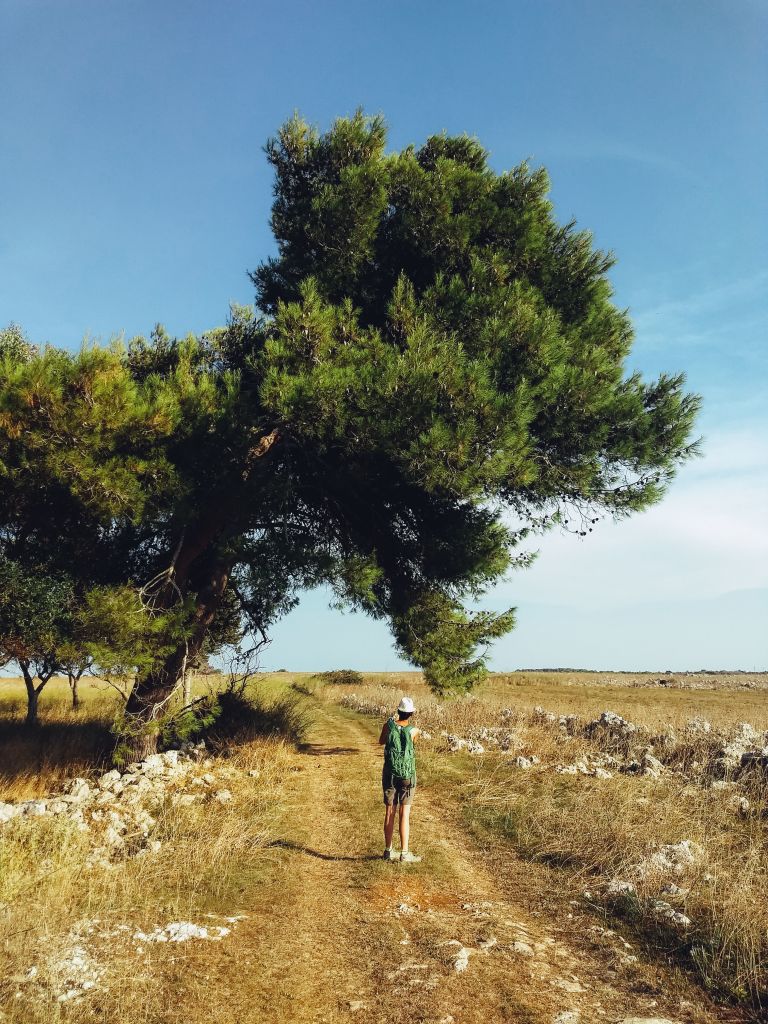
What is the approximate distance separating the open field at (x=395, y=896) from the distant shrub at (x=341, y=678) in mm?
33310

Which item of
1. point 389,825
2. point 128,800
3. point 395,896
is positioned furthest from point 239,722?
point 395,896

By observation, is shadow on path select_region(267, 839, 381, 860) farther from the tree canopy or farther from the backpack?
the tree canopy

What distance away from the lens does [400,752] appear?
329 inches

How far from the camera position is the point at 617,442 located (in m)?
13.9

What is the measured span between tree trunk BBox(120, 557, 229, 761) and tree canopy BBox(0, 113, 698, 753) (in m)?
0.06

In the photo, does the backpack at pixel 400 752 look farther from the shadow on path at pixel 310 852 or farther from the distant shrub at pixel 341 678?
the distant shrub at pixel 341 678

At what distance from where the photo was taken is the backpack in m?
8.29

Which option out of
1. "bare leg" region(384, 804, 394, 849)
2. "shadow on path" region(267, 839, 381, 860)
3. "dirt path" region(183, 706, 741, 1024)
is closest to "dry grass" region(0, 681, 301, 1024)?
"shadow on path" region(267, 839, 381, 860)

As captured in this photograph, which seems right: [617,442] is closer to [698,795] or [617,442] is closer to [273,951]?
[698,795]

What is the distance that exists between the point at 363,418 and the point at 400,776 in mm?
5924

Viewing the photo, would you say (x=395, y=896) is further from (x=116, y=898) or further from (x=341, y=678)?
(x=341, y=678)

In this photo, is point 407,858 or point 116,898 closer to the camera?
point 116,898

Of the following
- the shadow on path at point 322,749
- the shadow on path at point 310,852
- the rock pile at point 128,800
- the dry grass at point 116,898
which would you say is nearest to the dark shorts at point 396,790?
the shadow on path at point 310,852

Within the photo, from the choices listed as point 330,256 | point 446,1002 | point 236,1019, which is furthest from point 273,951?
point 330,256
